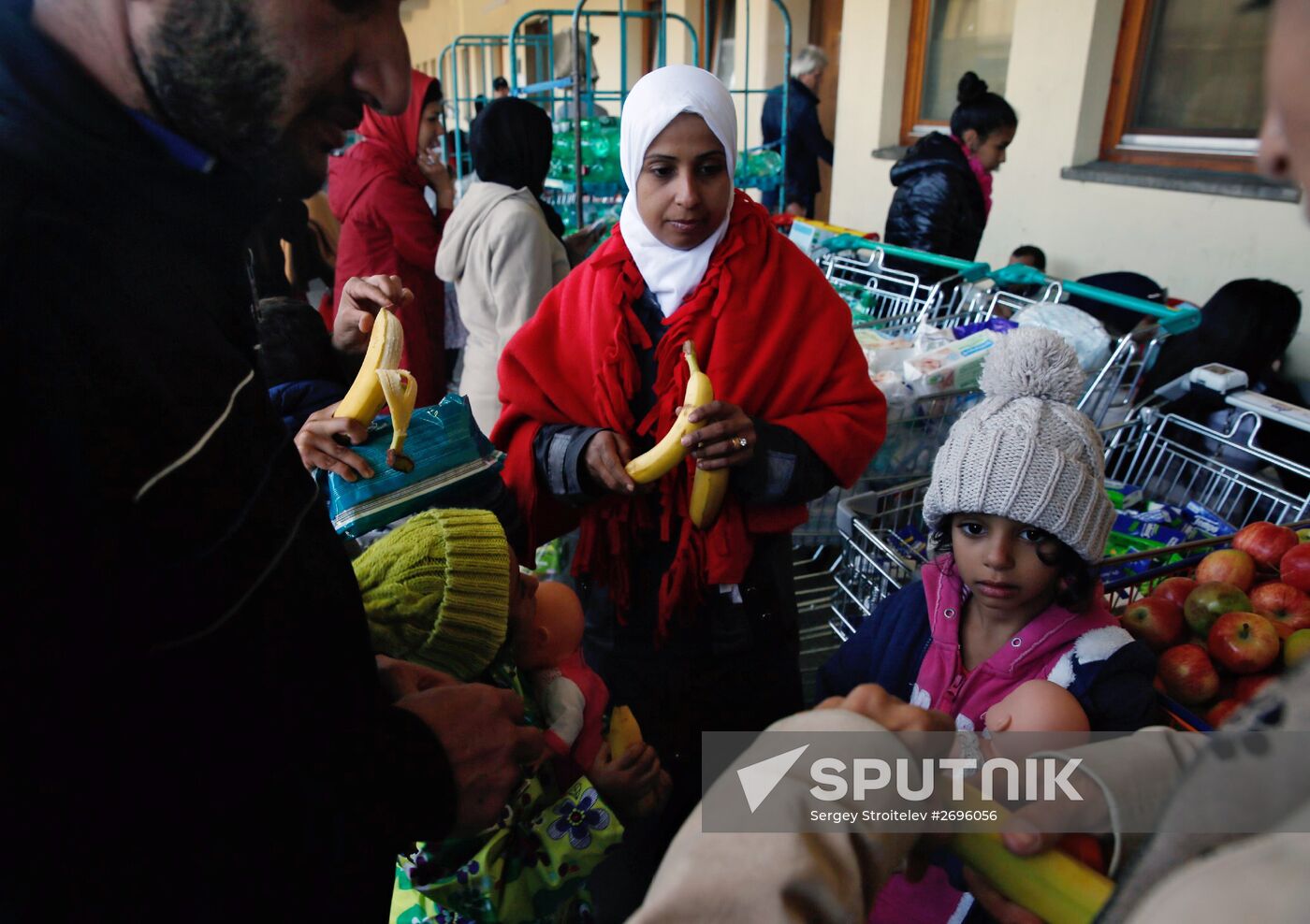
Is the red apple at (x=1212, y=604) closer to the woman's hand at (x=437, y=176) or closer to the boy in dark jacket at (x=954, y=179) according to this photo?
the boy in dark jacket at (x=954, y=179)

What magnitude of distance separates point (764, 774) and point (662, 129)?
152 centimetres

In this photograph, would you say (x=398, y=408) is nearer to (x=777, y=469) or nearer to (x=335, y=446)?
(x=335, y=446)

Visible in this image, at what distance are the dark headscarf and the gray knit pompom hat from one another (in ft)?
7.27

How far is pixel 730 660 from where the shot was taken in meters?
1.97

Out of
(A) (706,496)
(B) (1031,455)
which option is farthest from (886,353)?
(B) (1031,455)

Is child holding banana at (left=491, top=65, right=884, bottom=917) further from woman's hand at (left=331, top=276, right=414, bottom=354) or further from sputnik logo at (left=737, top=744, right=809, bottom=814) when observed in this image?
sputnik logo at (left=737, top=744, right=809, bottom=814)

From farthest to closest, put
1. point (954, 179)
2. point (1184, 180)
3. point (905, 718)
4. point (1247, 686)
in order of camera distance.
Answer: point (1184, 180) → point (954, 179) → point (1247, 686) → point (905, 718)

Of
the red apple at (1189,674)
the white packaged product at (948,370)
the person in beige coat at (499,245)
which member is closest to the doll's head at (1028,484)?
the red apple at (1189,674)

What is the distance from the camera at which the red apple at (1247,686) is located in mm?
1511

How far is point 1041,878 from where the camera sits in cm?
71

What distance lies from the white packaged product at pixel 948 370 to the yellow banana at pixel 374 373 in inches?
64.5

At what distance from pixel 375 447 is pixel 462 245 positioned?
1.86 meters

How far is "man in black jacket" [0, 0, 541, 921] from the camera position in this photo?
70cm

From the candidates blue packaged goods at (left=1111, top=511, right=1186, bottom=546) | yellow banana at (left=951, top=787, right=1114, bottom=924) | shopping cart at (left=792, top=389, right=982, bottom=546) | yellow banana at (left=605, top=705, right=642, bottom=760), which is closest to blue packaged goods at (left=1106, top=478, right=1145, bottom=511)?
blue packaged goods at (left=1111, top=511, right=1186, bottom=546)
